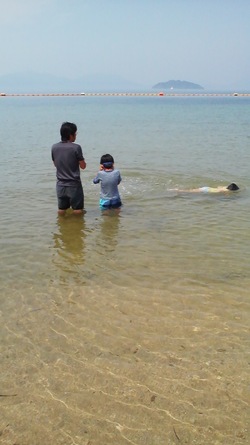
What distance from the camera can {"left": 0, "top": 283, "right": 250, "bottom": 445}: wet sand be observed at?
3441mm

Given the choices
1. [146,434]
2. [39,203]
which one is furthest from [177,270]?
[39,203]

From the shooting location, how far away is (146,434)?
339 centimetres

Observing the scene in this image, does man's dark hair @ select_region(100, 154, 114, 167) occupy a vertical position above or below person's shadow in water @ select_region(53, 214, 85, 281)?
above

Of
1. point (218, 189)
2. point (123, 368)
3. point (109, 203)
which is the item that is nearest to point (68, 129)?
point (109, 203)

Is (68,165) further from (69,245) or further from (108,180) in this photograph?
(69,245)

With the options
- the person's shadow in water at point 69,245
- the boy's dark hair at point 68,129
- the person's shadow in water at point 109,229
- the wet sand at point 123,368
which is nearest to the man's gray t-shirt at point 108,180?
the person's shadow in water at point 109,229

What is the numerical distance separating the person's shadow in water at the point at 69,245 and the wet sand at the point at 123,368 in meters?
0.90

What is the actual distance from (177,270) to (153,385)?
2.69 metres

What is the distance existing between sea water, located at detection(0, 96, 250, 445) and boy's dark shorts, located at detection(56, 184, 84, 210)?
0.30 metres

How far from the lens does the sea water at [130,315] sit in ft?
11.8

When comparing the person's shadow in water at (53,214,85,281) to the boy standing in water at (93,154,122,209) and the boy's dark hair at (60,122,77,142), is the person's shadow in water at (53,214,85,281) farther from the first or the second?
the boy's dark hair at (60,122,77,142)

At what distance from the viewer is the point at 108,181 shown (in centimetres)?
907

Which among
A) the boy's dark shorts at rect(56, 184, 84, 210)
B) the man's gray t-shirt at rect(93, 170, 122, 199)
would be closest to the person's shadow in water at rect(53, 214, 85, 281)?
the boy's dark shorts at rect(56, 184, 84, 210)

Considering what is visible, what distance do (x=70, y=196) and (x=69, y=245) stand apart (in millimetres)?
1652
